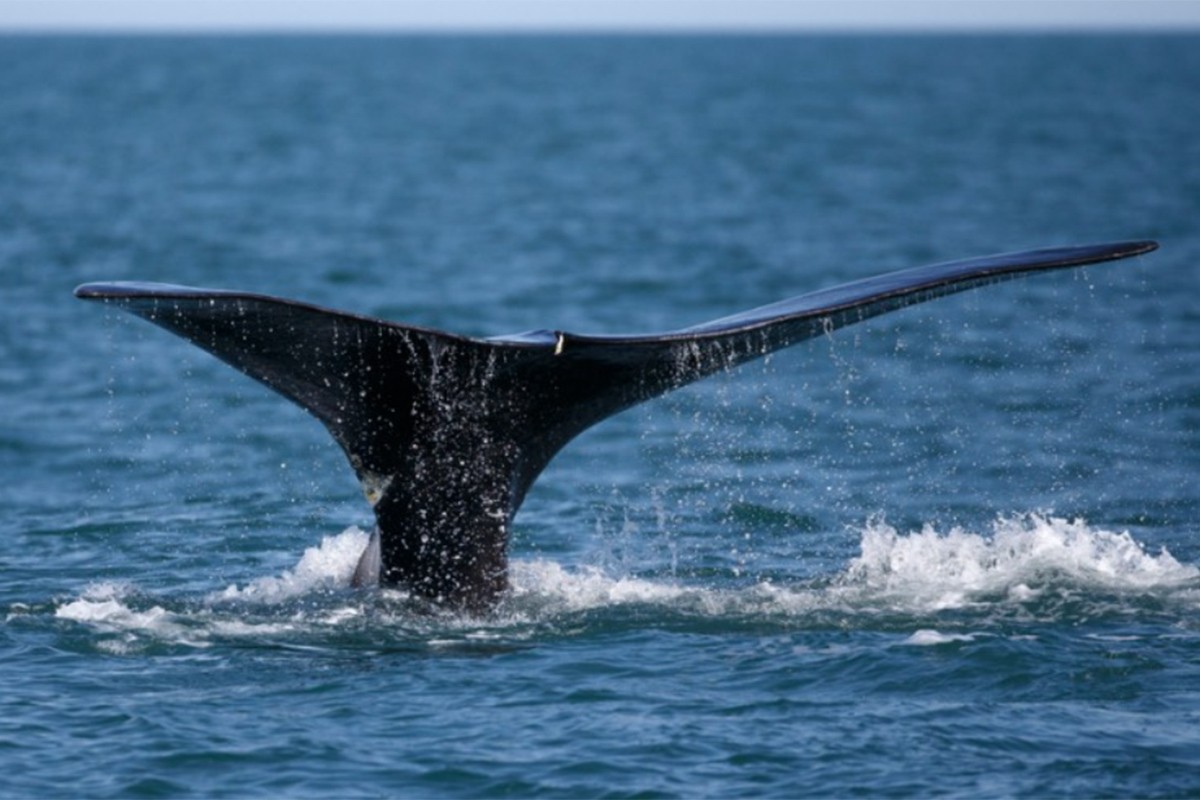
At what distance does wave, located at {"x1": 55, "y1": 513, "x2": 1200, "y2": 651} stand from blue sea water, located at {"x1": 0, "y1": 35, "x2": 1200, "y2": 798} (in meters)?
0.03

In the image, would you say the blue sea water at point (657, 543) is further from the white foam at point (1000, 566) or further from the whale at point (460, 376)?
the whale at point (460, 376)

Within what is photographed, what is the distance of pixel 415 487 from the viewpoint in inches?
346

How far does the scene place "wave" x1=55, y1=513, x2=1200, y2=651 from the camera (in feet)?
30.6

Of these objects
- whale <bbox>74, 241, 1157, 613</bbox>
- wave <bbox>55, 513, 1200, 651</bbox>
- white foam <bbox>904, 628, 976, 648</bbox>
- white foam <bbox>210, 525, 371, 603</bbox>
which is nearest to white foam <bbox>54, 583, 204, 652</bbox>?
wave <bbox>55, 513, 1200, 651</bbox>

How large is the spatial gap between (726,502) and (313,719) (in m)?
5.44

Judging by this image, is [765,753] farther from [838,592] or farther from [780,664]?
[838,592]

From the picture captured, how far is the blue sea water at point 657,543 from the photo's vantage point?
8.02 m

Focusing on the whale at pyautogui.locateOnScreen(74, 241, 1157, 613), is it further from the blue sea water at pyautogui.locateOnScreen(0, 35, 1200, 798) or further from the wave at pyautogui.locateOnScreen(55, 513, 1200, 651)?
the blue sea water at pyautogui.locateOnScreen(0, 35, 1200, 798)

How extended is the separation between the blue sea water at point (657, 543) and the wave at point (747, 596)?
0.09ft

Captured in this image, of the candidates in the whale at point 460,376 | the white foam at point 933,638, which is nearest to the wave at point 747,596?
the white foam at point 933,638

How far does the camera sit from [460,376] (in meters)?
8.41

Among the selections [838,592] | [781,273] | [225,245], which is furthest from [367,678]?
[225,245]

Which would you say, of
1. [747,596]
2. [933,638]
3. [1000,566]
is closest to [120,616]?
[747,596]

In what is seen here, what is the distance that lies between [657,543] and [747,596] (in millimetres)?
1887
